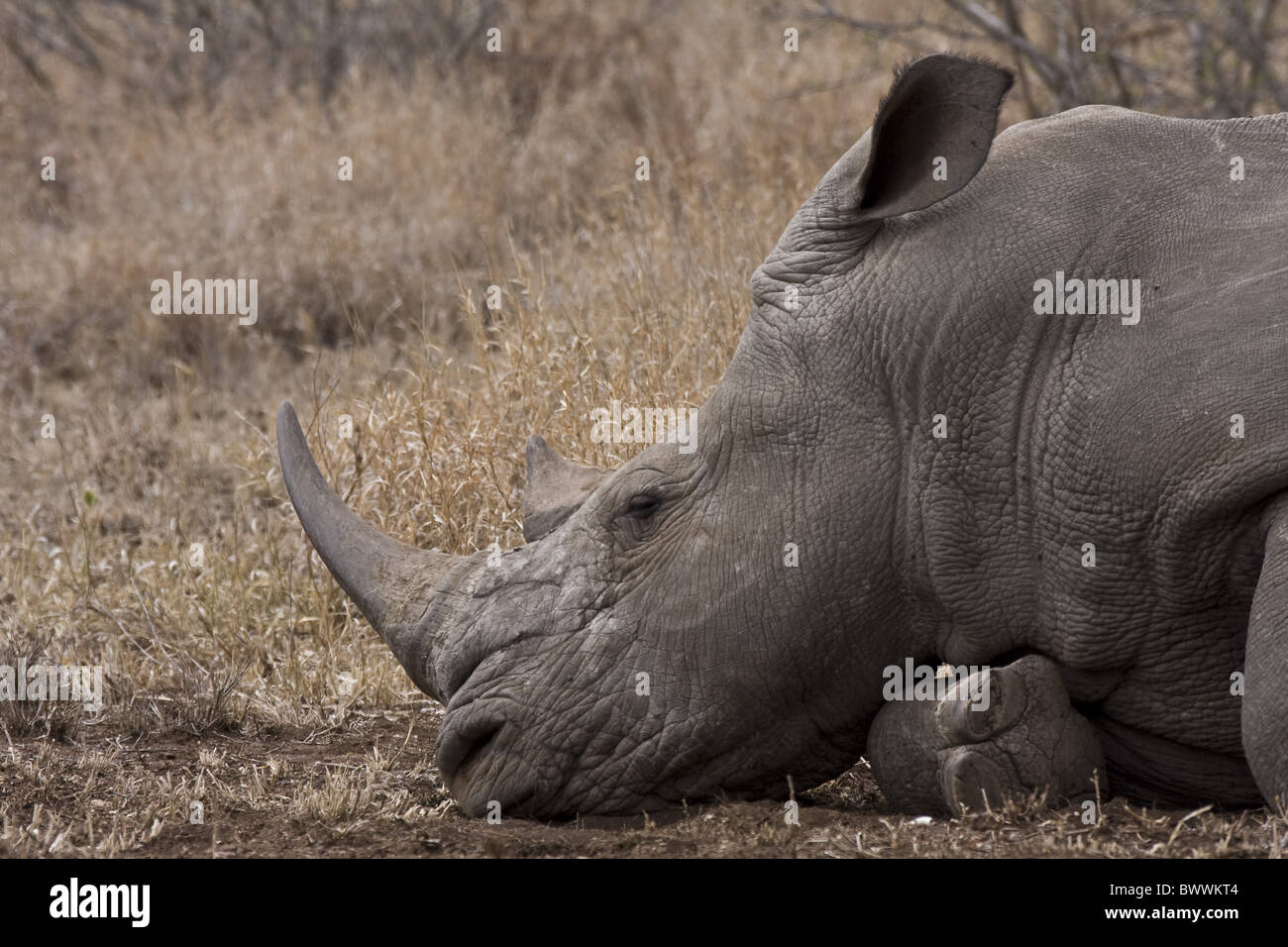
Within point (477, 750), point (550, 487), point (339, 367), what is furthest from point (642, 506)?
point (339, 367)

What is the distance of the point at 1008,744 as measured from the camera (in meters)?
3.34

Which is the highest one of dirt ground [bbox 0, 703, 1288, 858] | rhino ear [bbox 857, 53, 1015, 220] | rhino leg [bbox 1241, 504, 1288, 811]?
rhino ear [bbox 857, 53, 1015, 220]

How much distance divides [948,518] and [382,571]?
52.2 inches

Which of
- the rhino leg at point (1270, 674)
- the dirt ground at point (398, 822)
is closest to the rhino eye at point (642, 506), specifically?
the dirt ground at point (398, 822)

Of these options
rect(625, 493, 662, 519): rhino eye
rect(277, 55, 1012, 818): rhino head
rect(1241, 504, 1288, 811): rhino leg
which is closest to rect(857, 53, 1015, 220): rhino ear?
rect(277, 55, 1012, 818): rhino head

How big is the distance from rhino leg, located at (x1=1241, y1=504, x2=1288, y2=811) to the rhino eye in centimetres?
125

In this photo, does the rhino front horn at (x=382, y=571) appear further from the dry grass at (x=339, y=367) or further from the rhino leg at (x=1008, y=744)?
the rhino leg at (x=1008, y=744)

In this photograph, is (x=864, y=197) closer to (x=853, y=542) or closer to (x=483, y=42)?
(x=853, y=542)

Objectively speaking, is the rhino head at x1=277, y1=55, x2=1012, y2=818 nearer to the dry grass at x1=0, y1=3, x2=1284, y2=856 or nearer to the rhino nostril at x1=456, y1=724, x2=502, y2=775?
the rhino nostril at x1=456, y1=724, x2=502, y2=775

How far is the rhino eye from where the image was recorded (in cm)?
376

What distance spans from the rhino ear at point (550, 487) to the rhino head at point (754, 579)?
221 millimetres

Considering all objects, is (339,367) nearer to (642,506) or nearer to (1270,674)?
(642,506)

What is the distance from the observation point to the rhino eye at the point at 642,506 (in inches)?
148

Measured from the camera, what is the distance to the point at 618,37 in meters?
11.2
